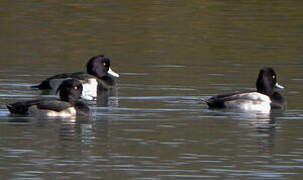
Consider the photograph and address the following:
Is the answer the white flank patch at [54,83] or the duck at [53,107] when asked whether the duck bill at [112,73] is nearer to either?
the white flank patch at [54,83]

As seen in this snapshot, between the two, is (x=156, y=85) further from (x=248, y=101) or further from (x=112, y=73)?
(x=248, y=101)

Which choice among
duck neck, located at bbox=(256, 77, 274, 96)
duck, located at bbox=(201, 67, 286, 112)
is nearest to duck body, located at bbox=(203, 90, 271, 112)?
duck, located at bbox=(201, 67, 286, 112)

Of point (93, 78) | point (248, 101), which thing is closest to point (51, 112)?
point (248, 101)

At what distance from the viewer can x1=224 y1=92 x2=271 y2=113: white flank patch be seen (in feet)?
60.2

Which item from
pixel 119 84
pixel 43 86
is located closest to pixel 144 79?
pixel 119 84

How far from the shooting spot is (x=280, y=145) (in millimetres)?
14773

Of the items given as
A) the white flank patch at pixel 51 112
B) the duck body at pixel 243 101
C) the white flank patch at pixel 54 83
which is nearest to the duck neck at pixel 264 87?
the duck body at pixel 243 101

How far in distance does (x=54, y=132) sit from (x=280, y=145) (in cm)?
333

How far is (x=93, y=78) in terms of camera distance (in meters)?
21.6

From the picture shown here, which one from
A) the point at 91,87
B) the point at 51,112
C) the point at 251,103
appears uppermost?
the point at 91,87

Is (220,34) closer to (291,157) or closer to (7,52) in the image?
(7,52)

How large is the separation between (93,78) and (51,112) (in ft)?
14.9

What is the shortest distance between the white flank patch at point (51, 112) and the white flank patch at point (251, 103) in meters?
2.86

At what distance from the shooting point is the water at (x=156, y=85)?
43.7 ft
